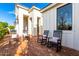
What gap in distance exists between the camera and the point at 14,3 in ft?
17.2

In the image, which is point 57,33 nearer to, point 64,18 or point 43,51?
point 64,18

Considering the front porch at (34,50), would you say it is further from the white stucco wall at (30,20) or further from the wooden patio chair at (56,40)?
the white stucco wall at (30,20)

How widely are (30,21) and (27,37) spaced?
1.36 feet

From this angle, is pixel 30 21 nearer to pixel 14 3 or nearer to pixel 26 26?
pixel 26 26

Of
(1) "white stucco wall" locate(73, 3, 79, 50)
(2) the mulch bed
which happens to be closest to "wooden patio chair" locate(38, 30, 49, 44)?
(2) the mulch bed

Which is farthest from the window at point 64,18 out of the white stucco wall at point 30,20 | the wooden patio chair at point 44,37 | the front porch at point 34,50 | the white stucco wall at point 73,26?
the front porch at point 34,50

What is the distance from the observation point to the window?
5.73 m

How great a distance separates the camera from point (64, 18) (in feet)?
19.0

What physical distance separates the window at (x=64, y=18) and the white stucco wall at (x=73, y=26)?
0.10 metres

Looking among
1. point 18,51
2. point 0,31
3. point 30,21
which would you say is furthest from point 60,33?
point 0,31

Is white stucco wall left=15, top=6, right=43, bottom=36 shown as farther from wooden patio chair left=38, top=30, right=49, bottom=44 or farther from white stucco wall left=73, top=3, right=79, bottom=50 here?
white stucco wall left=73, top=3, right=79, bottom=50

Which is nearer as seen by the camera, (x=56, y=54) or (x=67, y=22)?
(x=56, y=54)

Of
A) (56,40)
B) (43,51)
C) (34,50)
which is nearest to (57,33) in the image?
(56,40)

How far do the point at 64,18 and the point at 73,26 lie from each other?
34cm
